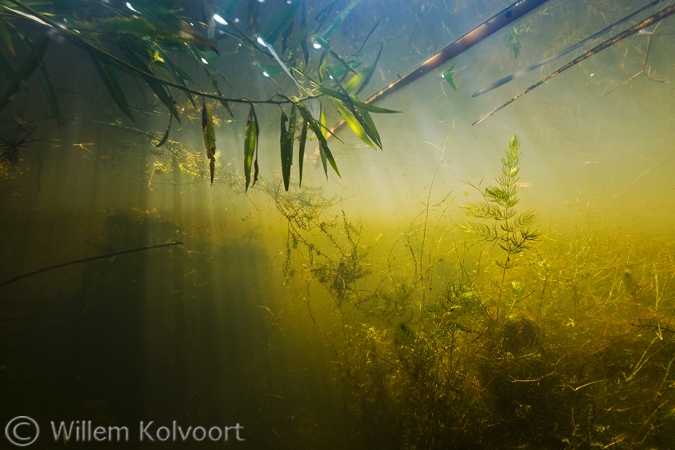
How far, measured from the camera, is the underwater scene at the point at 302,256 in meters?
1.36

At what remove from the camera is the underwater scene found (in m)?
1.36

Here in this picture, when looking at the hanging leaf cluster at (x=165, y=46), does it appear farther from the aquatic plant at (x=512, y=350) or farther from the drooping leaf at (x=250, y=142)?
the aquatic plant at (x=512, y=350)

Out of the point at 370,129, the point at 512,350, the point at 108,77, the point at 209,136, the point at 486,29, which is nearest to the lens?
the point at 209,136

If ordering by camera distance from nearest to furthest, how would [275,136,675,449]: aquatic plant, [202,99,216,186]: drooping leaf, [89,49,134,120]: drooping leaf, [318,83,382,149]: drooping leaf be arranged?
1. [202,99,216,186]: drooping leaf
2. [89,49,134,120]: drooping leaf
3. [318,83,382,149]: drooping leaf
4. [275,136,675,449]: aquatic plant

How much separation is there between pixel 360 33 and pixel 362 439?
3452 mm

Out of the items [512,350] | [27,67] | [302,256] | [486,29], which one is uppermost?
[486,29]

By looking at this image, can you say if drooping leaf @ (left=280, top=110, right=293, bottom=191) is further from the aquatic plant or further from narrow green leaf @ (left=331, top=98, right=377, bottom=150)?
the aquatic plant

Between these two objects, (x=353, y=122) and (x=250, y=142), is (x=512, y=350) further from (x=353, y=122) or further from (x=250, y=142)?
(x=250, y=142)

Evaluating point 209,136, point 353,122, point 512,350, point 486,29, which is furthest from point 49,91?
point 512,350

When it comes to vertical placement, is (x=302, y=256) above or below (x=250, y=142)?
below

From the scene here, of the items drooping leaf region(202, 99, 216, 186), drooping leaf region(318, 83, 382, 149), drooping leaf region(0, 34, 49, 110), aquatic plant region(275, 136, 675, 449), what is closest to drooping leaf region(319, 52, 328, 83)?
drooping leaf region(318, 83, 382, 149)

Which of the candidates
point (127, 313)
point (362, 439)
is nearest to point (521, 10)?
point (362, 439)

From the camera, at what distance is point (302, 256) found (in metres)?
2.38

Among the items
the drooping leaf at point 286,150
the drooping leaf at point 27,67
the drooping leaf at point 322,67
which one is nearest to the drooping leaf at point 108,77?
the drooping leaf at point 27,67
